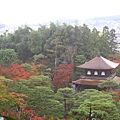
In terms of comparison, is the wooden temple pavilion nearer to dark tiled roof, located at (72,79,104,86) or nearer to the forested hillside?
dark tiled roof, located at (72,79,104,86)

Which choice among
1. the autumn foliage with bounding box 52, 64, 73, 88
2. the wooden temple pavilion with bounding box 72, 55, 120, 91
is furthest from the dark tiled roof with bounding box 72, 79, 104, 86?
the autumn foliage with bounding box 52, 64, 73, 88

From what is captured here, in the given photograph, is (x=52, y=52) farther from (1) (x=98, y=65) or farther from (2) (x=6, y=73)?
(2) (x=6, y=73)

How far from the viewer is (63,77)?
898 inches

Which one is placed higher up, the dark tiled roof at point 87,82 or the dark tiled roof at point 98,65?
the dark tiled roof at point 98,65

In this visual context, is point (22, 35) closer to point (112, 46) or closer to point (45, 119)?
point (112, 46)

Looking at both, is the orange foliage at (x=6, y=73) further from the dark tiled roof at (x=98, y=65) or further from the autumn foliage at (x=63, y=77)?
the dark tiled roof at (x=98, y=65)

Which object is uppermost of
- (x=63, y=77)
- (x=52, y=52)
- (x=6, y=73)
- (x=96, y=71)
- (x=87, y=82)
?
(x=52, y=52)

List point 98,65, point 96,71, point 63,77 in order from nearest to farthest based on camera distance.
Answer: point 63,77 → point 98,65 → point 96,71

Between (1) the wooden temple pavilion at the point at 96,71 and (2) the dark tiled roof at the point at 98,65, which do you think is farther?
(2) the dark tiled roof at the point at 98,65

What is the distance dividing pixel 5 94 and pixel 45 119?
1.98m

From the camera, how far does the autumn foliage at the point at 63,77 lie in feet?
72.9

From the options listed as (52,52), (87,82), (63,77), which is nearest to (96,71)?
(87,82)

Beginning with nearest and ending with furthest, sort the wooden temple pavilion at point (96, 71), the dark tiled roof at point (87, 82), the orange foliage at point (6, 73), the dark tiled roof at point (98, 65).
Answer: the orange foliage at point (6, 73), the dark tiled roof at point (87, 82), the wooden temple pavilion at point (96, 71), the dark tiled roof at point (98, 65)

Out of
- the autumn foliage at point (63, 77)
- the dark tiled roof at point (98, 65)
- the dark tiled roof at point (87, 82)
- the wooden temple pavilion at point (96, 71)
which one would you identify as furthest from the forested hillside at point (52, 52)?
the dark tiled roof at point (98, 65)
